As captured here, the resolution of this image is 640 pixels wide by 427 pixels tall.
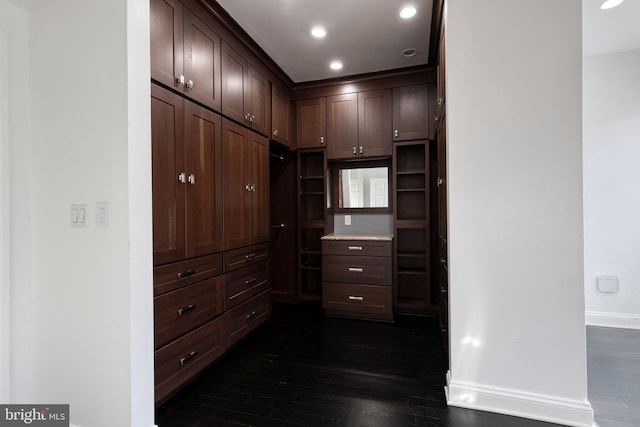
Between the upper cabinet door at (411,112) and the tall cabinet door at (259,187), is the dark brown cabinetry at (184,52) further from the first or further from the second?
the upper cabinet door at (411,112)

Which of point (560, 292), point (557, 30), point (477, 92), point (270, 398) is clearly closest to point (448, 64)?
point (477, 92)

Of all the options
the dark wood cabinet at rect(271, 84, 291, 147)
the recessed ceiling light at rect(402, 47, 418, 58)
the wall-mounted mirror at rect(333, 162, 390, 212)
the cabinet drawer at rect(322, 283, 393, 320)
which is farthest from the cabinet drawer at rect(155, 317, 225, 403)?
the recessed ceiling light at rect(402, 47, 418, 58)

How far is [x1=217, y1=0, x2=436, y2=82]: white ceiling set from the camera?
2.31 m

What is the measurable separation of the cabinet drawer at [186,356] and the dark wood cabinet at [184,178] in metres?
0.55

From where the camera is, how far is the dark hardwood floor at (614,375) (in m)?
1.71

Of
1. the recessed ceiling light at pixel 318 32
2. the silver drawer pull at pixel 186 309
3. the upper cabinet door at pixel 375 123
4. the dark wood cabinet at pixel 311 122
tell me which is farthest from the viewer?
the dark wood cabinet at pixel 311 122

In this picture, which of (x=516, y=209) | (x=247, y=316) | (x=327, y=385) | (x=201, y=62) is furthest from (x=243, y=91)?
(x=327, y=385)

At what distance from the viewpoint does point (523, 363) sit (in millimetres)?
1755

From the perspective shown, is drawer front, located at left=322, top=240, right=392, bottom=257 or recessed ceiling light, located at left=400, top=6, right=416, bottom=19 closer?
recessed ceiling light, located at left=400, top=6, right=416, bottom=19

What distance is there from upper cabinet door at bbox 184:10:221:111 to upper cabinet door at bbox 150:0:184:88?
57mm

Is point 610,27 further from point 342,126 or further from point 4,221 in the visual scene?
point 4,221

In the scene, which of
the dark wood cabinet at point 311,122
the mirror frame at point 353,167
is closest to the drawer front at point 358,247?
the mirror frame at point 353,167

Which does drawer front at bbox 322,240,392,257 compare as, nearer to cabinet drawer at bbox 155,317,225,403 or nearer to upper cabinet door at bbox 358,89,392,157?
upper cabinet door at bbox 358,89,392,157

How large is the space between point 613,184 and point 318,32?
3.25m
